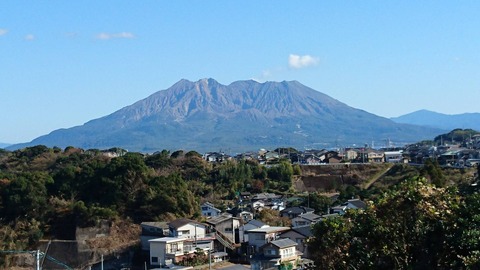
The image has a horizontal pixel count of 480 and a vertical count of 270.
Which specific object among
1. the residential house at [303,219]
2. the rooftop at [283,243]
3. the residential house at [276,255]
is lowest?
the residential house at [276,255]

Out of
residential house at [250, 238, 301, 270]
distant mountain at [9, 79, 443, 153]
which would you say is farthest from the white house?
distant mountain at [9, 79, 443, 153]

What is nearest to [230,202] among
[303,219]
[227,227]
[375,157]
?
[227,227]

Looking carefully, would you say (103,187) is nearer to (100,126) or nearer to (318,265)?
(318,265)

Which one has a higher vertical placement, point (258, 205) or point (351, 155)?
point (351, 155)

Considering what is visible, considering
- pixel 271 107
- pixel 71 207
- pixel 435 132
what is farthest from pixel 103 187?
pixel 271 107

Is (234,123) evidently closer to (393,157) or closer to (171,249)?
(393,157)

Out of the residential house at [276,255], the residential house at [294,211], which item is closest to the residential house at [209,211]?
the residential house at [294,211]

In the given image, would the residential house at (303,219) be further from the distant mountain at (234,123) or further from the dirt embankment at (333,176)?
the distant mountain at (234,123)
